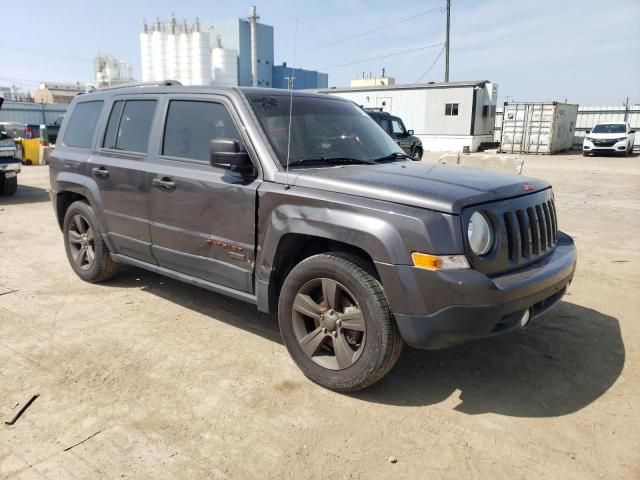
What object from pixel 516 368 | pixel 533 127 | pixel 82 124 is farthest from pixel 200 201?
pixel 533 127

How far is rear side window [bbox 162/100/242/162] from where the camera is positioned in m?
3.88

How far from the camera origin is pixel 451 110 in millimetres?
30500

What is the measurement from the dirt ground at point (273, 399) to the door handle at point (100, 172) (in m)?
1.19

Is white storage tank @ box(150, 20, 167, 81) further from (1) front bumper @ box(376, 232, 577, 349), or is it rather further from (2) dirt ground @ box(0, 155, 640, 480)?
(1) front bumper @ box(376, 232, 577, 349)

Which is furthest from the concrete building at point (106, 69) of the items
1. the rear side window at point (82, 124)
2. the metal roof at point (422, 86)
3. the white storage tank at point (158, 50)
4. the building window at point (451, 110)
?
the rear side window at point (82, 124)

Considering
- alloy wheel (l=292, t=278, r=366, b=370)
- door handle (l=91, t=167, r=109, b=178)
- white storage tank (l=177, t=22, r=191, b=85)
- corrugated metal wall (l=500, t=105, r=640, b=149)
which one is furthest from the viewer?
white storage tank (l=177, t=22, r=191, b=85)

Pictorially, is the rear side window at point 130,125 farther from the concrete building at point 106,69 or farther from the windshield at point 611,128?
the concrete building at point 106,69

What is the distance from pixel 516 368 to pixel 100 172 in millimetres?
3965

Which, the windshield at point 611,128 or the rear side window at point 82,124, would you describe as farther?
the windshield at point 611,128

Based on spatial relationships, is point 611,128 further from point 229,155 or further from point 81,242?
point 229,155

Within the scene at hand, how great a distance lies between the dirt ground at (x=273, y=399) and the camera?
8.61 feet

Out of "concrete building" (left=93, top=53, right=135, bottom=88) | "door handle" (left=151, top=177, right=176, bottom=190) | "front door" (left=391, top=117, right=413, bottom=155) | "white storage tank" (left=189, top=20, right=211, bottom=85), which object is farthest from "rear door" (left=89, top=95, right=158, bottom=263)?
"concrete building" (left=93, top=53, right=135, bottom=88)

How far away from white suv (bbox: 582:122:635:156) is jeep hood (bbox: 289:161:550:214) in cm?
2591

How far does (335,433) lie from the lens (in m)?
2.88
